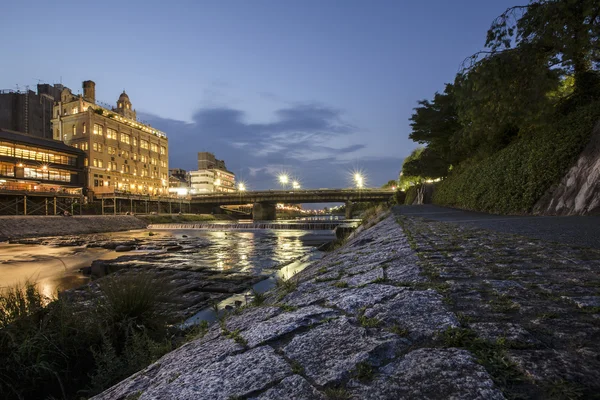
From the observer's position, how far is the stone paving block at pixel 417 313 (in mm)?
1956

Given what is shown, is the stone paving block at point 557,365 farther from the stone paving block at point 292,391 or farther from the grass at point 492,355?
the stone paving block at point 292,391

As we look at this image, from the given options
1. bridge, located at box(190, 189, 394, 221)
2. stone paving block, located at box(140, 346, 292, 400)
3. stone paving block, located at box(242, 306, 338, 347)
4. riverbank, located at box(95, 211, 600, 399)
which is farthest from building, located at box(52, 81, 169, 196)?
stone paving block, located at box(140, 346, 292, 400)

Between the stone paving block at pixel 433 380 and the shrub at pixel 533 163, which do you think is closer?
the stone paving block at pixel 433 380

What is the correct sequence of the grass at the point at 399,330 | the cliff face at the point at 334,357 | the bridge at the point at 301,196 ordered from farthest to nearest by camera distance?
the bridge at the point at 301,196
the grass at the point at 399,330
the cliff face at the point at 334,357

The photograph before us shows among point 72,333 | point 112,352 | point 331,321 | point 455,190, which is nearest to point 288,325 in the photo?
point 331,321

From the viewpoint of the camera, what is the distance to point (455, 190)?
2181 centimetres

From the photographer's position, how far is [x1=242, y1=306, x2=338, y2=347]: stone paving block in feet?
7.47

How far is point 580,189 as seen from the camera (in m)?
9.50

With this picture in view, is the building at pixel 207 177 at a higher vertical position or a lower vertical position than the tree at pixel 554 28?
higher

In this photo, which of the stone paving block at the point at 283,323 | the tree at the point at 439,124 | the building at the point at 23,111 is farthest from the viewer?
the building at the point at 23,111

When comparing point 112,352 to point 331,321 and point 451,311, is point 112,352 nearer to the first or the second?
point 331,321

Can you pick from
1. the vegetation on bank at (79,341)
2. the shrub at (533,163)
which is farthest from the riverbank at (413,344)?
the shrub at (533,163)

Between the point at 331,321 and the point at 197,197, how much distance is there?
227ft

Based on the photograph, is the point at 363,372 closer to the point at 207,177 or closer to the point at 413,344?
the point at 413,344
